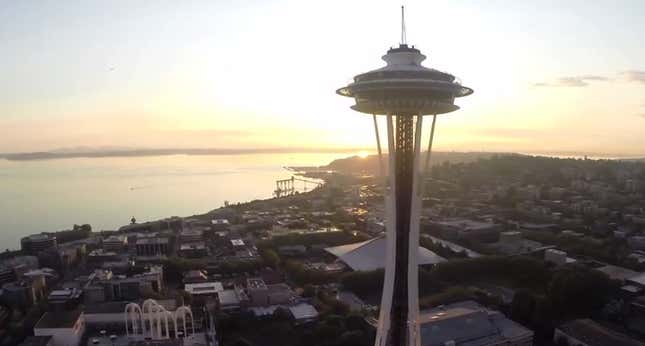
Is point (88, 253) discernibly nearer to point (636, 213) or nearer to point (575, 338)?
point (575, 338)

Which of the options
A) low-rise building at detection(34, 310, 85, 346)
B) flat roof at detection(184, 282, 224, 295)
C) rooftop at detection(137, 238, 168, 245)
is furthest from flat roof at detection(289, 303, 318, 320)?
rooftop at detection(137, 238, 168, 245)

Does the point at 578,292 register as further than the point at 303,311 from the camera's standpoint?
Yes

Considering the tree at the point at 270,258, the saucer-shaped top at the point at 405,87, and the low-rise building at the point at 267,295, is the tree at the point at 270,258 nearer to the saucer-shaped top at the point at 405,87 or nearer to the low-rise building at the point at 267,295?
the low-rise building at the point at 267,295

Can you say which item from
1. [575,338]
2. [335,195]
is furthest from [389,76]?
[335,195]

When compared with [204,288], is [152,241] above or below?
above

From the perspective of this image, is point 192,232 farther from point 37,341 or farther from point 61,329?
point 37,341

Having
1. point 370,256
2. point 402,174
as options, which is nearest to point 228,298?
point 370,256

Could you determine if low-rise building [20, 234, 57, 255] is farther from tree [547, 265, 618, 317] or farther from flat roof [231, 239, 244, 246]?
tree [547, 265, 618, 317]
